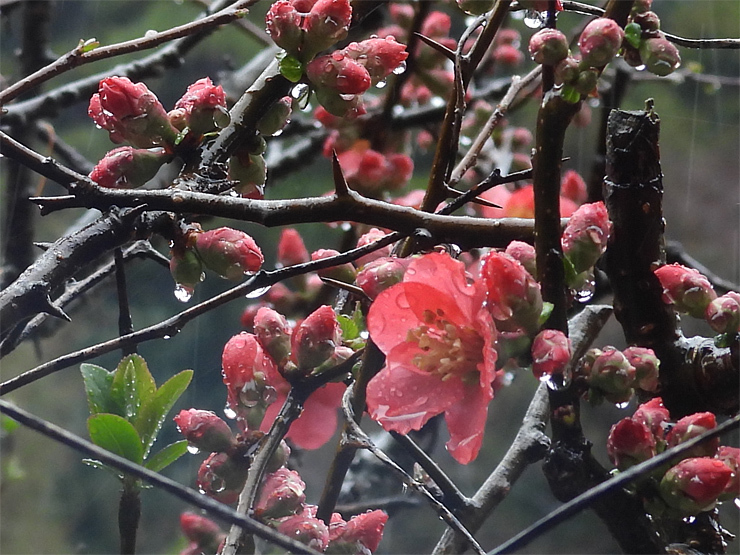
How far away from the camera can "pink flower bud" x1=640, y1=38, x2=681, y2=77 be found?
13.8 inches

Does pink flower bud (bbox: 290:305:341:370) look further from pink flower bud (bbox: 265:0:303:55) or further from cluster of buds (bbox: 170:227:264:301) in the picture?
pink flower bud (bbox: 265:0:303:55)

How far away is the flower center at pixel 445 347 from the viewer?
326 millimetres

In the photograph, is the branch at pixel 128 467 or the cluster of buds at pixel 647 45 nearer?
the branch at pixel 128 467

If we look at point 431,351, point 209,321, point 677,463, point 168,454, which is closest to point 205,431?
point 168,454

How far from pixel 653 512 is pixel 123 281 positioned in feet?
0.96

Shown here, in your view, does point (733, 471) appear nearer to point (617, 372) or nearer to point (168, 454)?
point (617, 372)

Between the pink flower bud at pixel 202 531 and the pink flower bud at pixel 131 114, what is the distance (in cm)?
21

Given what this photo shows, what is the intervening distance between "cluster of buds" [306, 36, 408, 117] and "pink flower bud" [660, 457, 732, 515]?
0.25 meters

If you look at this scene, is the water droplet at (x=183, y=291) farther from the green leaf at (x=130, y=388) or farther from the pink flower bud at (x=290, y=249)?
the pink flower bud at (x=290, y=249)

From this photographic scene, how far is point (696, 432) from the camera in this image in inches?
13.0

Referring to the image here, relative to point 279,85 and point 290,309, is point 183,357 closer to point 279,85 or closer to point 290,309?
point 290,309

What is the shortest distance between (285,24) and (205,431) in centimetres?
22

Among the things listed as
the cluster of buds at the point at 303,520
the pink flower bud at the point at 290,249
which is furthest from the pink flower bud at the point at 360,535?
the pink flower bud at the point at 290,249

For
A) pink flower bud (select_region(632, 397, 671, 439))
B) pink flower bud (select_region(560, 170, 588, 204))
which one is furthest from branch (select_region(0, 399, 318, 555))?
pink flower bud (select_region(560, 170, 588, 204))
